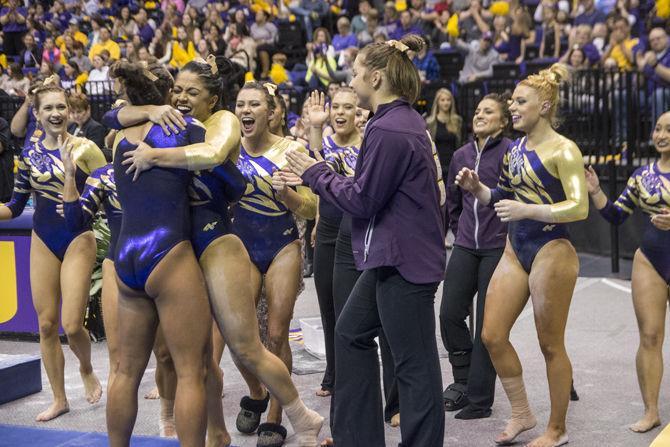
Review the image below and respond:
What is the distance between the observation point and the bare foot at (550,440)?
502 centimetres

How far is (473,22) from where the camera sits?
15203 millimetres

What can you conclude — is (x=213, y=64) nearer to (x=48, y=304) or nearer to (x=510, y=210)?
(x=510, y=210)

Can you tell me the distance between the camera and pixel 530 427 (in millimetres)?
5211

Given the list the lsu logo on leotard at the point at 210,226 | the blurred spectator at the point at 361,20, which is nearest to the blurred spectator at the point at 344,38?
the blurred spectator at the point at 361,20

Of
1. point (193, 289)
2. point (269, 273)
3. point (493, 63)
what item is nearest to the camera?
point (193, 289)

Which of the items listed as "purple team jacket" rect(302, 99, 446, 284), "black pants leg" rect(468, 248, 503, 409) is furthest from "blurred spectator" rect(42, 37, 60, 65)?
"purple team jacket" rect(302, 99, 446, 284)

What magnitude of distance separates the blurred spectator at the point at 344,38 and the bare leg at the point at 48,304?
10.4 metres

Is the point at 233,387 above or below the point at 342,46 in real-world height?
below

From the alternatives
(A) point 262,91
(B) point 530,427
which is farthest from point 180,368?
(B) point 530,427

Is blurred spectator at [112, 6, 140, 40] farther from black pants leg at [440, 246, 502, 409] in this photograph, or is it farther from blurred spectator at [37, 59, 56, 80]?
black pants leg at [440, 246, 502, 409]

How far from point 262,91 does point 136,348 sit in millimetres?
1730

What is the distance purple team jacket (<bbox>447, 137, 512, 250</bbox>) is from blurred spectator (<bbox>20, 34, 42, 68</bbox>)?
15.1 meters

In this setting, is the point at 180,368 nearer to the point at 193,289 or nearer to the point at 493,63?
the point at 193,289

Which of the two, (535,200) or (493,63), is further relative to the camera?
(493,63)
